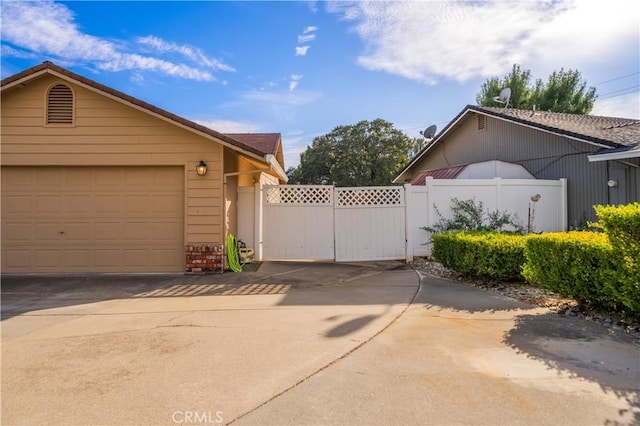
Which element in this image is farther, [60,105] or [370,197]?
[370,197]

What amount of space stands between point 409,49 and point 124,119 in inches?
266

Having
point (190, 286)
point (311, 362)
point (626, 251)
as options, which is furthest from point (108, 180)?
point (626, 251)

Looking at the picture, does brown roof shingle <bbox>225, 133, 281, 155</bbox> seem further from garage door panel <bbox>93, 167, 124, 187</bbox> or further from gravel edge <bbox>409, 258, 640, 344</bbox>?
gravel edge <bbox>409, 258, 640, 344</bbox>

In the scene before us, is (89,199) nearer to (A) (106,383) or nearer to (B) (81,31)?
(B) (81,31)

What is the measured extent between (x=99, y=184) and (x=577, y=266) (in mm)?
8916

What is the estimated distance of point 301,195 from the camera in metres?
10.1

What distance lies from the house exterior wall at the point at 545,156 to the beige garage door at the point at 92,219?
10.1 meters

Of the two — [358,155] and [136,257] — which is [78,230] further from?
[358,155]

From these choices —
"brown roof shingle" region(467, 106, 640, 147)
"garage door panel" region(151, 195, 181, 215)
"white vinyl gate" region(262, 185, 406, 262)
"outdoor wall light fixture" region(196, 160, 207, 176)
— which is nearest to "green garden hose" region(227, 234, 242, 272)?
"white vinyl gate" region(262, 185, 406, 262)

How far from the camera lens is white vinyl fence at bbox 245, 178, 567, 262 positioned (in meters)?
10.0

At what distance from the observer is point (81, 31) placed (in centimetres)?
883

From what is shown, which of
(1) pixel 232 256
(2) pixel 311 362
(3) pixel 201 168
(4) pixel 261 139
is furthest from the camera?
(4) pixel 261 139

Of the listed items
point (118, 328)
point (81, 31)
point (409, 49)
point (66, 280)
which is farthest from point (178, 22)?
point (118, 328)

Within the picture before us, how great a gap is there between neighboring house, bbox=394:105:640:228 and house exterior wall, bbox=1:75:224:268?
8.13 metres
